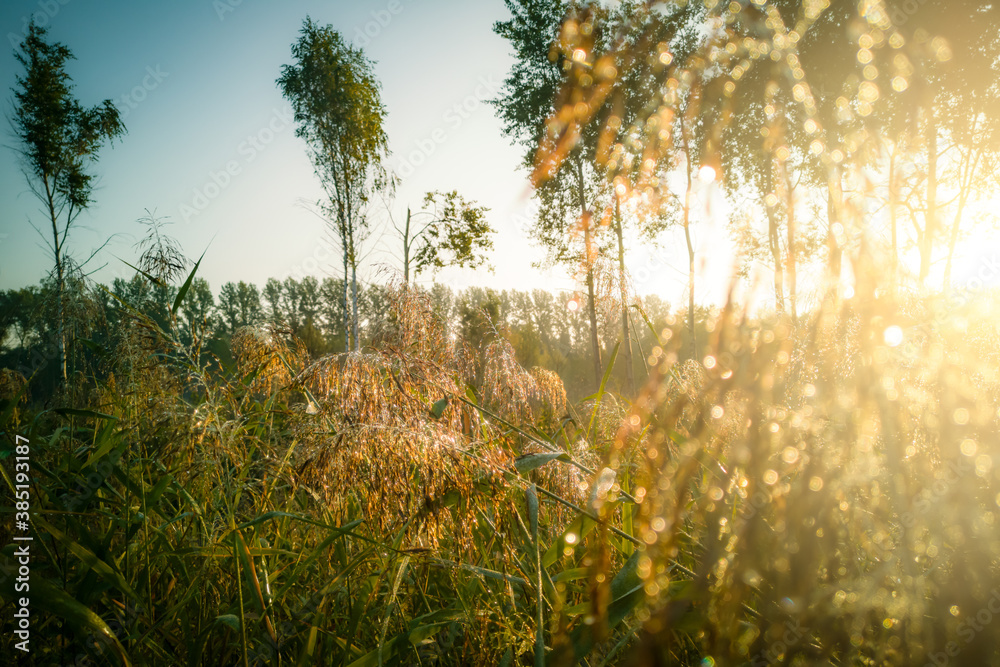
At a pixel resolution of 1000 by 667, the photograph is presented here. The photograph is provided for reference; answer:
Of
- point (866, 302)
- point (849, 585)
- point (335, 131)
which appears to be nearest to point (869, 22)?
point (866, 302)

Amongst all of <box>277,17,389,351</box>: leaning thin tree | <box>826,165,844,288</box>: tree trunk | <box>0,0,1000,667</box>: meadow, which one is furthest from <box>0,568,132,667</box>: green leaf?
<box>277,17,389,351</box>: leaning thin tree

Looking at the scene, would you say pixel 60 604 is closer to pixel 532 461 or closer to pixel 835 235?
pixel 532 461

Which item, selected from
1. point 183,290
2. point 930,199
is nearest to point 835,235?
point 183,290

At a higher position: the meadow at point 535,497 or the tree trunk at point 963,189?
the tree trunk at point 963,189

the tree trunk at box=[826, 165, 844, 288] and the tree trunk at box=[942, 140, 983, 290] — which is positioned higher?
the tree trunk at box=[942, 140, 983, 290]

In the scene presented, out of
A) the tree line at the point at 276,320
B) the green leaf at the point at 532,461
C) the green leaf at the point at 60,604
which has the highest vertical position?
the tree line at the point at 276,320

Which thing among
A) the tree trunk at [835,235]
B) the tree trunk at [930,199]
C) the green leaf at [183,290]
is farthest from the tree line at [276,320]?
the tree trunk at [930,199]

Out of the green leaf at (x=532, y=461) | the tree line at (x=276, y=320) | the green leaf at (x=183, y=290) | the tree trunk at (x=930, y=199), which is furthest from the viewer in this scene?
the tree trunk at (x=930, y=199)

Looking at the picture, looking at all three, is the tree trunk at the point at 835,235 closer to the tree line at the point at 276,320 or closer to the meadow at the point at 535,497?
the meadow at the point at 535,497

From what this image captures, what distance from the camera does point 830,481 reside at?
106cm

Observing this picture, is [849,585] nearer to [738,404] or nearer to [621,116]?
[738,404]

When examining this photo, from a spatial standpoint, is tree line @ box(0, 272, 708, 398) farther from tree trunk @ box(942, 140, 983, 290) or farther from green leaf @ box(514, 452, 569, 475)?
tree trunk @ box(942, 140, 983, 290)

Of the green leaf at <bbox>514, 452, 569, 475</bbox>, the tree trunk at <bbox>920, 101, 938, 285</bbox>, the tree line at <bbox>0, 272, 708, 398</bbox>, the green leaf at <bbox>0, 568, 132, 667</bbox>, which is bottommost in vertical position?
the green leaf at <bbox>0, 568, 132, 667</bbox>

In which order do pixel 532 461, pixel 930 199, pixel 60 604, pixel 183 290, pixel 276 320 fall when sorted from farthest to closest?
pixel 930 199
pixel 276 320
pixel 183 290
pixel 532 461
pixel 60 604
